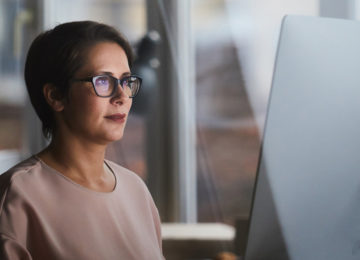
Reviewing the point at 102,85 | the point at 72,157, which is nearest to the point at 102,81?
the point at 102,85

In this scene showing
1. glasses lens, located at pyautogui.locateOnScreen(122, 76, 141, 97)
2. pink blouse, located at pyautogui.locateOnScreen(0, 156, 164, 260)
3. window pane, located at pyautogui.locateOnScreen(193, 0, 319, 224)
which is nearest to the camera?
pink blouse, located at pyautogui.locateOnScreen(0, 156, 164, 260)

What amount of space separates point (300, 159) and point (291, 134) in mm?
36

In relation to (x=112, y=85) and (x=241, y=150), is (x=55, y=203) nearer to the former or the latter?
(x=112, y=85)

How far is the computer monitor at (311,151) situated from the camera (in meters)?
0.60

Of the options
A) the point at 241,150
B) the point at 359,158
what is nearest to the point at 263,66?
the point at 241,150

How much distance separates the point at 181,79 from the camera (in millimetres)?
806

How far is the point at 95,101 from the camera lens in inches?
24.4

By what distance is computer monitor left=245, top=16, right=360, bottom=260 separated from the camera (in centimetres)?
60

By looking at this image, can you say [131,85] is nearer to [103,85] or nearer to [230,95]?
[103,85]

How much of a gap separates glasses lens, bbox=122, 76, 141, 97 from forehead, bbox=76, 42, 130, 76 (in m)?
0.01

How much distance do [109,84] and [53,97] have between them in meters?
0.08

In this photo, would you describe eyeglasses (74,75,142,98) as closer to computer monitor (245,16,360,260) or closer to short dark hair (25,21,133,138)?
short dark hair (25,21,133,138)

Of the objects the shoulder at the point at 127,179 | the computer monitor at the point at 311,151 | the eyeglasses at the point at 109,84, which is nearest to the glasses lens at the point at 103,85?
the eyeglasses at the point at 109,84

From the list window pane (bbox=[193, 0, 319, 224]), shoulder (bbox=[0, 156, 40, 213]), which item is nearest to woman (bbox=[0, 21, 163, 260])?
shoulder (bbox=[0, 156, 40, 213])
